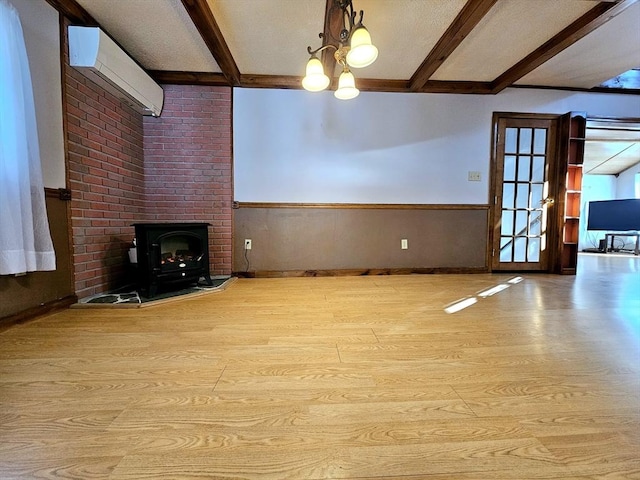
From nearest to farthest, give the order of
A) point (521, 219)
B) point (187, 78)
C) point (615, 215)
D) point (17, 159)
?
1. point (17, 159)
2. point (187, 78)
3. point (521, 219)
4. point (615, 215)

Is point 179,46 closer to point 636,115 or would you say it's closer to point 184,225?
point 184,225

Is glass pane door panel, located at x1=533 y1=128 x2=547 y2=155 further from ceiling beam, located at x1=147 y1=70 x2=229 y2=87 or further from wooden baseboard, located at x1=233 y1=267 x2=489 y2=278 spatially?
ceiling beam, located at x1=147 y1=70 x2=229 y2=87

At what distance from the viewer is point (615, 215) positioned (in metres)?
6.21

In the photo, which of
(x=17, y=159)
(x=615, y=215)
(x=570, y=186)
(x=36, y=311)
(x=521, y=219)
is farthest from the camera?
(x=615, y=215)

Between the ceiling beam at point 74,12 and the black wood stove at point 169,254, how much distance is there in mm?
1563

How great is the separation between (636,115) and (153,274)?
5589 millimetres

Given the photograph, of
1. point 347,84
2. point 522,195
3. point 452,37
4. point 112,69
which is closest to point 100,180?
point 112,69

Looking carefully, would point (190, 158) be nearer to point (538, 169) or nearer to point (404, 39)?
point (404, 39)

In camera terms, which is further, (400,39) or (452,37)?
(400,39)

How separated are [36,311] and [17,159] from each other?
3.10ft

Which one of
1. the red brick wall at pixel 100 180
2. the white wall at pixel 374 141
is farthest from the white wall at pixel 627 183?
the red brick wall at pixel 100 180

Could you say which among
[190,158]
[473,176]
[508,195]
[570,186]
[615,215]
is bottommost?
[615,215]

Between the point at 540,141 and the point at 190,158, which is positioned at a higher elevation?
the point at 540,141

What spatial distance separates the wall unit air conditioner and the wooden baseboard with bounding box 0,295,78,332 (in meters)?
1.73
